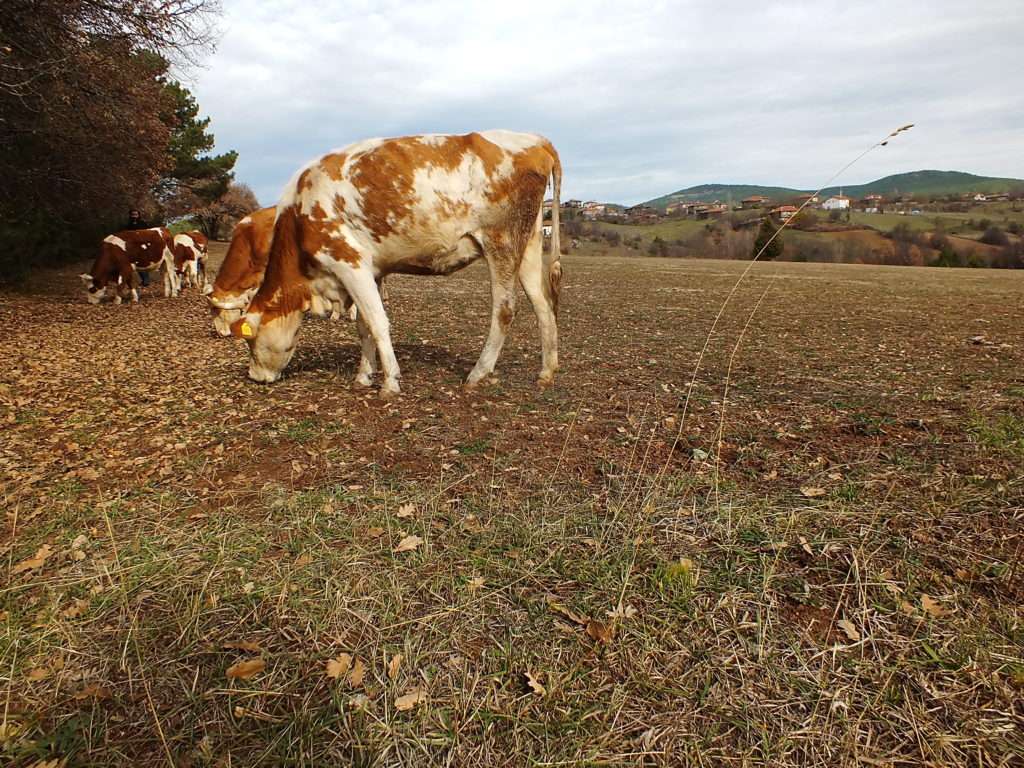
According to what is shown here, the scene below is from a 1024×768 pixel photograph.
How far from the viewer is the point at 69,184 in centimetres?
1407

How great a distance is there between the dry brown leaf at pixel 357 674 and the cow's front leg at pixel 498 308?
15.2 ft

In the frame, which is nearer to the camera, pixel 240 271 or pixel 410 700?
pixel 410 700

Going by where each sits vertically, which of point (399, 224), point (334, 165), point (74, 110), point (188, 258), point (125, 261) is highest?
point (74, 110)

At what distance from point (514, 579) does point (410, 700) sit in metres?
0.92

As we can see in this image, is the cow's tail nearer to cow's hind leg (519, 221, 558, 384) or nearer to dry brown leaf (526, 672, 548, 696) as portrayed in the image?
cow's hind leg (519, 221, 558, 384)

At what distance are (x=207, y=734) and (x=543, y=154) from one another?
6.23m

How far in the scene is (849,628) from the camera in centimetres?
261

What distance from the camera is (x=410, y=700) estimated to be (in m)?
2.30

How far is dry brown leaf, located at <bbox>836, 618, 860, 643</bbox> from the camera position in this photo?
256cm

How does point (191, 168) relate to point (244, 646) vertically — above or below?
above

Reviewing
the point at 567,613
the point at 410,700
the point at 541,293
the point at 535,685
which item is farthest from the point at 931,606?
the point at 541,293

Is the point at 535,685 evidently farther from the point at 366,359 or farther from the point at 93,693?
the point at 366,359

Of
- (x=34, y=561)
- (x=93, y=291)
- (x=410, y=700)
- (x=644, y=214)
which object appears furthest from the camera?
(x=644, y=214)

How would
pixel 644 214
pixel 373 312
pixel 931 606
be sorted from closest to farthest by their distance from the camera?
1. pixel 931 606
2. pixel 373 312
3. pixel 644 214
